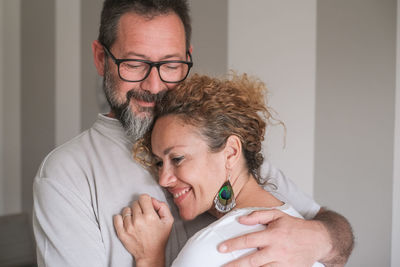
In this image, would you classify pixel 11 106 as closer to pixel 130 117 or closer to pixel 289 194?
pixel 130 117

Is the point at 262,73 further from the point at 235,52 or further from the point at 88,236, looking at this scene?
the point at 88,236

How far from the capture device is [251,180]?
1.36 m

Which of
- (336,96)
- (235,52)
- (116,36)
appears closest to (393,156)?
(336,96)

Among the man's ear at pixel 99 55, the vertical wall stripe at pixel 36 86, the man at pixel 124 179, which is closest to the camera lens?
the man at pixel 124 179

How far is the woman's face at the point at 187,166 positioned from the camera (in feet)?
4.11

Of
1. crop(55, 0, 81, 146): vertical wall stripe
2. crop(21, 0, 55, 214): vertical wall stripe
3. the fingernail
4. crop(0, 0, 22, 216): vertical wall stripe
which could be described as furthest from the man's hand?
crop(0, 0, 22, 216): vertical wall stripe

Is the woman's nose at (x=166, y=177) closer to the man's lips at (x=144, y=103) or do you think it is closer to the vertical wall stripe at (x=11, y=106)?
the man's lips at (x=144, y=103)

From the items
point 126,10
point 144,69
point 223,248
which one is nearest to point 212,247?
point 223,248

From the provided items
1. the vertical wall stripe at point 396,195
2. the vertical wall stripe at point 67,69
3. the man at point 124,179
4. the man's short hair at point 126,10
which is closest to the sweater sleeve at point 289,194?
the man at point 124,179

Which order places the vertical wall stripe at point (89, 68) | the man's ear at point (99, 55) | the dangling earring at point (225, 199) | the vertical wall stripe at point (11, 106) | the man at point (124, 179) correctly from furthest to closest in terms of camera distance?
1. the vertical wall stripe at point (11, 106)
2. the vertical wall stripe at point (89, 68)
3. the man's ear at point (99, 55)
4. the dangling earring at point (225, 199)
5. the man at point (124, 179)

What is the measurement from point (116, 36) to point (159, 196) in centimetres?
62

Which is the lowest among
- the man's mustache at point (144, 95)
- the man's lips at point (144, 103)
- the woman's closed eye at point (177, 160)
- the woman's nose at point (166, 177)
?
the woman's nose at point (166, 177)

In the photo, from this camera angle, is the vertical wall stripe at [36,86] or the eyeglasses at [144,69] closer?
the eyeglasses at [144,69]

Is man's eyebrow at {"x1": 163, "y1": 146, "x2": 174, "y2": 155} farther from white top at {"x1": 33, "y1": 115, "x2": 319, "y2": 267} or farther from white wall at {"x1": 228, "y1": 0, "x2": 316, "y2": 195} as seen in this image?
white wall at {"x1": 228, "y1": 0, "x2": 316, "y2": 195}
